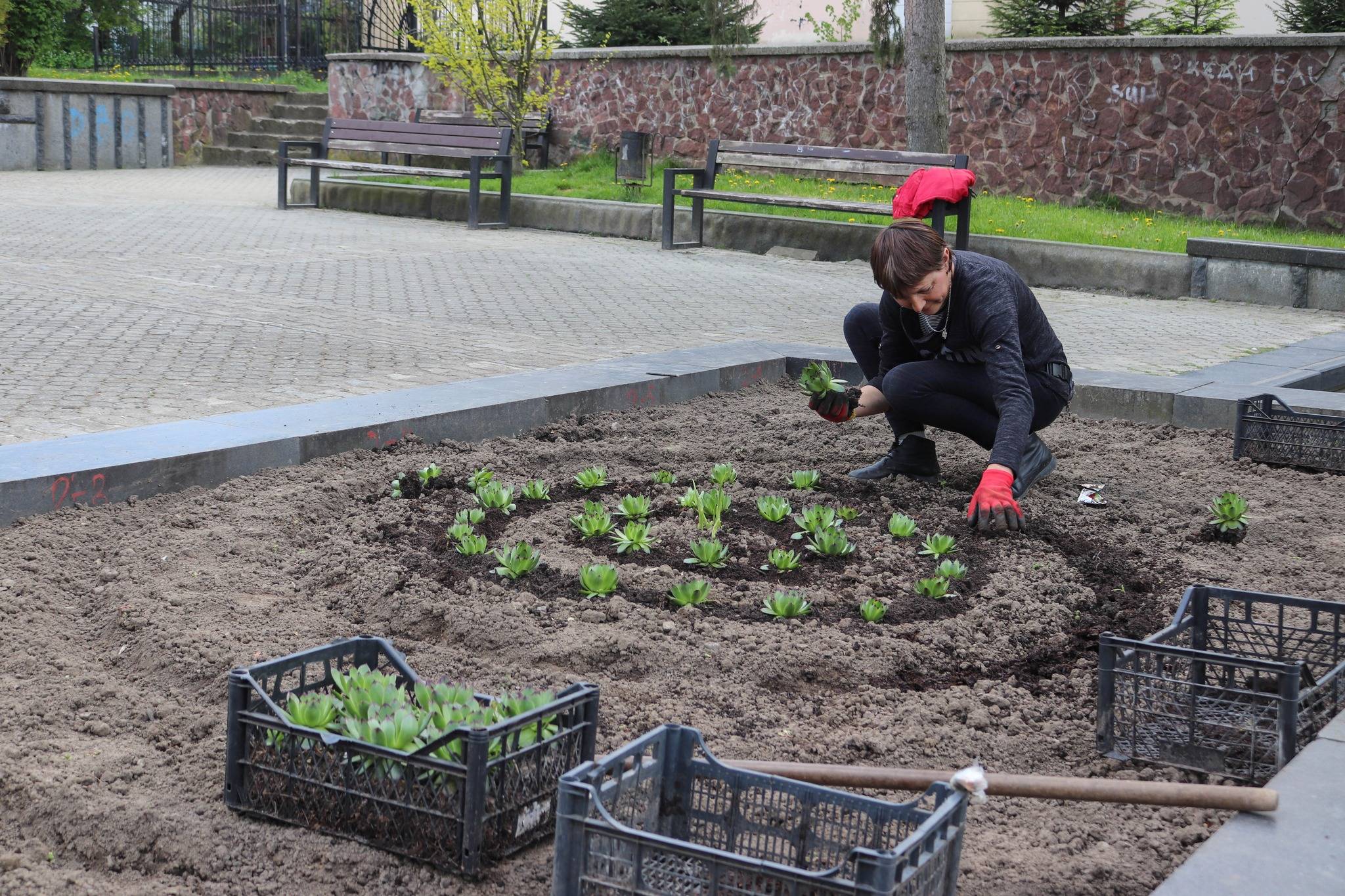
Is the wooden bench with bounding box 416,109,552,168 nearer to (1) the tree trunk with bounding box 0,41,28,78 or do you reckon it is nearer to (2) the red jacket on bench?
(1) the tree trunk with bounding box 0,41,28,78

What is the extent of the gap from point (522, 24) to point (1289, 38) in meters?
8.57

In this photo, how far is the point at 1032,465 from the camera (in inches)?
197

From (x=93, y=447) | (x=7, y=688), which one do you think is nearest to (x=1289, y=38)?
(x=93, y=447)

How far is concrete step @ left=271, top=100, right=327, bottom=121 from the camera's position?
2480cm

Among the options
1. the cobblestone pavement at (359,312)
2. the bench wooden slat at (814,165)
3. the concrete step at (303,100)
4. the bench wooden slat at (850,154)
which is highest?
the concrete step at (303,100)

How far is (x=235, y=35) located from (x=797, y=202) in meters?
18.2

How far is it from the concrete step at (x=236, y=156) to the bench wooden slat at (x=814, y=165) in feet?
41.0

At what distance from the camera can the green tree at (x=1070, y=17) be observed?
19.2 meters

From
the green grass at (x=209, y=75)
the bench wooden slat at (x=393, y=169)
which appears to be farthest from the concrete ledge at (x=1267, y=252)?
the green grass at (x=209, y=75)

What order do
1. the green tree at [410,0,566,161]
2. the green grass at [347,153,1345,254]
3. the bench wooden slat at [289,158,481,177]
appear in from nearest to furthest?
1. the green grass at [347,153,1345,254]
2. the bench wooden slat at [289,158,481,177]
3. the green tree at [410,0,566,161]

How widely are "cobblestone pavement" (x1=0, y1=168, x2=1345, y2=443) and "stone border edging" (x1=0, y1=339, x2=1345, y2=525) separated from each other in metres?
0.67

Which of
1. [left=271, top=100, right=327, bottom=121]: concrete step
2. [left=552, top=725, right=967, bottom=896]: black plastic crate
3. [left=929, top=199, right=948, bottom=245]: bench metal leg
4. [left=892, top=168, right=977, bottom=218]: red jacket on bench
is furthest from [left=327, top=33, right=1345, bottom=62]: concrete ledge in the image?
[left=552, top=725, right=967, bottom=896]: black plastic crate

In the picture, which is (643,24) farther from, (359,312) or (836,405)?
(836,405)

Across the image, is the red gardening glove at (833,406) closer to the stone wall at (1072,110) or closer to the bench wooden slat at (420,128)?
the bench wooden slat at (420,128)
